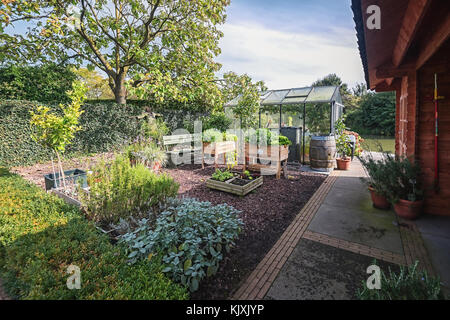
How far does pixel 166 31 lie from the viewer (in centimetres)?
955

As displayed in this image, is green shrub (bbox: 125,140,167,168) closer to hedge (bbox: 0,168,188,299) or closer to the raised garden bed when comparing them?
the raised garden bed

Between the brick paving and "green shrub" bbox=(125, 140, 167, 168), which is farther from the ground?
"green shrub" bbox=(125, 140, 167, 168)

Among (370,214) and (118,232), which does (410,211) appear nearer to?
(370,214)

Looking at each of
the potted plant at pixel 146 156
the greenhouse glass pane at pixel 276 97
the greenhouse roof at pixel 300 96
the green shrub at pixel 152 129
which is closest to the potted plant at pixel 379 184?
the greenhouse roof at pixel 300 96

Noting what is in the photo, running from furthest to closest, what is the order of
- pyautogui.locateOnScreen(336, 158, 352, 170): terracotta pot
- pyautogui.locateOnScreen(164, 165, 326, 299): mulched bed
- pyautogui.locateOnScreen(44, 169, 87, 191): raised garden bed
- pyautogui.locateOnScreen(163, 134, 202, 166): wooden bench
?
pyautogui.locateOnScreen(163, 134, 202, 166): wooden bench < pyautogui.locateOnScreen(336, 158, 352, 170): terracotta pot < pyautogui.locateOnScreen(44, 169, 87, 191): raised garden bed < pyautogui.locateOnScreen(164, 165, 326, 299): mulched bed

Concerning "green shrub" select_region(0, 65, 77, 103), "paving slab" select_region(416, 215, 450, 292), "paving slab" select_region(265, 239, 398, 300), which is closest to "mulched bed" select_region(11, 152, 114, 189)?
"green shrub" select_region(0, 65, 77, 103)

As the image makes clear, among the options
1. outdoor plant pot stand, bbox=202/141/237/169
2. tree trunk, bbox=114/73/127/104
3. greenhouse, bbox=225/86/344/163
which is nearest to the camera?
outdoor plant pot stand, bbox=202/141/237/169

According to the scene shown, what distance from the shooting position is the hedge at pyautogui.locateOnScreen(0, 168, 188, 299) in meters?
1.71

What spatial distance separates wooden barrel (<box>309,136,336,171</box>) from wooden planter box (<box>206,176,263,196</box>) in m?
2.63

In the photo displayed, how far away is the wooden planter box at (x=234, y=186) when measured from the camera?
15.7ft

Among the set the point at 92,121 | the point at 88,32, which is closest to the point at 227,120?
the point at 92,121

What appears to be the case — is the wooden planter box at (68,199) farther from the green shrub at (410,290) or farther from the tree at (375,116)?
the tree at (375,116)

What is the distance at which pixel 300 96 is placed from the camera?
849 centimetres

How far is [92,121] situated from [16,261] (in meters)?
7.74
